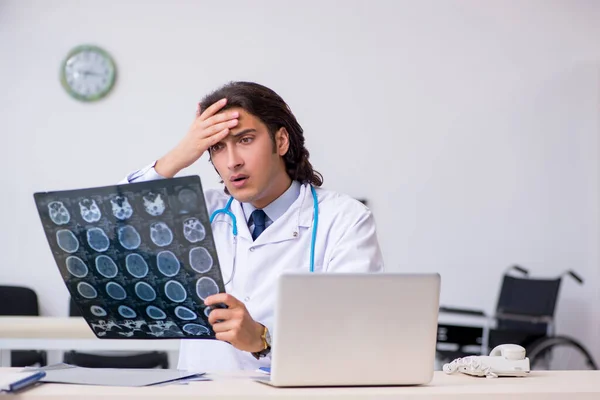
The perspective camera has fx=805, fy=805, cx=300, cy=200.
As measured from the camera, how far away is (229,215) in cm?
199

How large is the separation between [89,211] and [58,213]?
7 centimetres

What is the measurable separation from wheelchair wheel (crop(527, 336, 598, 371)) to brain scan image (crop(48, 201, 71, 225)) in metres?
3.24

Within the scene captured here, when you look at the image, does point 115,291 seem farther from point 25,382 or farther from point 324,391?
point 324,391

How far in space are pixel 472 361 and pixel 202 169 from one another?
10.3ft

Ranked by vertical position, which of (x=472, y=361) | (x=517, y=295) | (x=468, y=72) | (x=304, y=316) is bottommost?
(x=517, y=295)

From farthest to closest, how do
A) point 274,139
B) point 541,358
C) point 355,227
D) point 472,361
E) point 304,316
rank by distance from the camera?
point 541,358 < point 274,139 < point 355,227 < point 472,361 < point 304,316

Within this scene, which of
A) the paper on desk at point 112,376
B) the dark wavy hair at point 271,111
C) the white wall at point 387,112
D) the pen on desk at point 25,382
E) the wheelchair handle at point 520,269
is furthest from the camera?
the wheelchair handle at point 520,269

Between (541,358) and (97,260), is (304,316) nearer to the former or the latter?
(97,260)

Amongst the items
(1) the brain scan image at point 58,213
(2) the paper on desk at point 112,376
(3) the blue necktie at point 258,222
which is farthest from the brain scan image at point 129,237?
(3) the blue necktie at point 258,222

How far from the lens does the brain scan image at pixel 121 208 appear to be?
1319 millimetres

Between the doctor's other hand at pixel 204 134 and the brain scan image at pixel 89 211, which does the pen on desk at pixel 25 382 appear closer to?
the brain scan image at pixel 89 211

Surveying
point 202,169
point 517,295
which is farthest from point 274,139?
point 517,295

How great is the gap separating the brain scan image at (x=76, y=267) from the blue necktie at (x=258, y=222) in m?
0.59

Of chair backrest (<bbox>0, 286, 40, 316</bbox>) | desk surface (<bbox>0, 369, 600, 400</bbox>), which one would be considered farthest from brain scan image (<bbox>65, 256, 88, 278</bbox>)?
chair backrest (<bbox>0, 286, 40, 316</bbox>)
